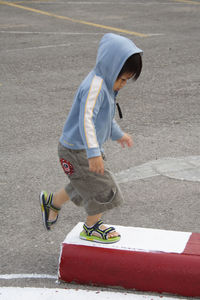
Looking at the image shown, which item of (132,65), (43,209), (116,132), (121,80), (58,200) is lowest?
(43,209)

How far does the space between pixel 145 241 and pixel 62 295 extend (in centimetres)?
→ 64

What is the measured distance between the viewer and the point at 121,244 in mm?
3957

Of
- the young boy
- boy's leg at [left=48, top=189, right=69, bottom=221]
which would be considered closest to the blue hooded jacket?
the young boy

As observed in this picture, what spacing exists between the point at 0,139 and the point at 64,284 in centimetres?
313

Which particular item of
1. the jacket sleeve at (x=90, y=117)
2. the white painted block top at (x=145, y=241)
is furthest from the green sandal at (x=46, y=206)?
the jacket sleeve at (x=90, y=117)

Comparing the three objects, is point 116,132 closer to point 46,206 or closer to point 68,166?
point 68,166

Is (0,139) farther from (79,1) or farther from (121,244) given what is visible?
(79,1)

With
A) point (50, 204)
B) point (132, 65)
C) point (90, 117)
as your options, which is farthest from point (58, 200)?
point (132, 65)

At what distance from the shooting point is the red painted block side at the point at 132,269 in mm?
3773

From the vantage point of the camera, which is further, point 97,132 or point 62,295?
point 97,132

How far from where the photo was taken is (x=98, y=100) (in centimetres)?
382

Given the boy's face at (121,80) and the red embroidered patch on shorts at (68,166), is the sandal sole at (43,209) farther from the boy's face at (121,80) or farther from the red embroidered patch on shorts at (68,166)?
the boy's face at (121,80)

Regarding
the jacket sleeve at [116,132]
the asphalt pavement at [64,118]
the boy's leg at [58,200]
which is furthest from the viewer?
the asphalt pavement at [64,118]

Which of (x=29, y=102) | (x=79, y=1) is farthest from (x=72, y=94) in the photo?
(x=79, y=1)
